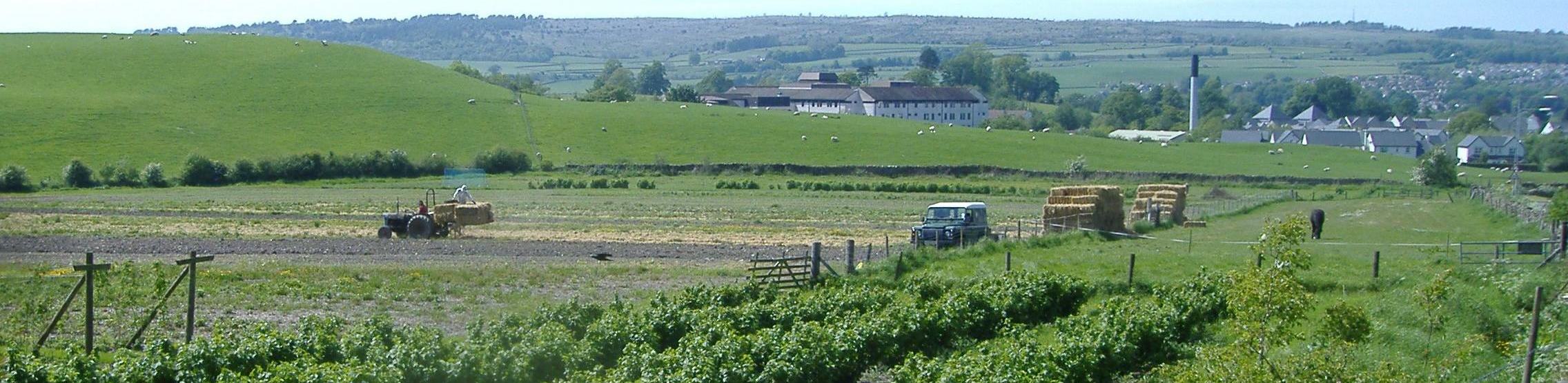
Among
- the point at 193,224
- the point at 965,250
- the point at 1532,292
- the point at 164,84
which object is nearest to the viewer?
the point at 1532,292

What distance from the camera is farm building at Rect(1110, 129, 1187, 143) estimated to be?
4749 inches

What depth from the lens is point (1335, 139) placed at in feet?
435

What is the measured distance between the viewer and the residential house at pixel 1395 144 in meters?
129

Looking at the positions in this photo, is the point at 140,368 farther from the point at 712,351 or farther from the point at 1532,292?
the point at 1532,292

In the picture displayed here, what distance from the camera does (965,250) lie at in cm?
3253

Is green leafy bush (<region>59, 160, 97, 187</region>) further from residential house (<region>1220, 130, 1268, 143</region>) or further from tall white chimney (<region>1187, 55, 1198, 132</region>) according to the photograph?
tall white chimney (<region>1187, 55, 1198, 132</region>)

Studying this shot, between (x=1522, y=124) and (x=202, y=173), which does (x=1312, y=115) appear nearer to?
(x=1522, y=124)

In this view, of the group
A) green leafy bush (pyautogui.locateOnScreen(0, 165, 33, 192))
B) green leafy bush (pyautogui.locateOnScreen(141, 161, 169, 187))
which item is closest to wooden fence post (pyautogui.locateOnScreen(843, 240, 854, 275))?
green leafy bush (pyautogui.locateOnScreen(0, 165, 33, 192))

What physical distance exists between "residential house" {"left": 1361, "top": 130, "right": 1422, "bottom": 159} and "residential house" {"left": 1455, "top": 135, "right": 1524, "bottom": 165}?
218 inches

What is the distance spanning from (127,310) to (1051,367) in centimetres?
1468

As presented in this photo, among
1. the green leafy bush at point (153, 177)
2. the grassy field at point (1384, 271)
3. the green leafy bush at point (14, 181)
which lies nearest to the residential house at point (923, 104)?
the green leafy bush at point (153, 177)

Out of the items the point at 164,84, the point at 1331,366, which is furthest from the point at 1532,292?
the point at 164,84

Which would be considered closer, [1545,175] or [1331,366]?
[1331,366]

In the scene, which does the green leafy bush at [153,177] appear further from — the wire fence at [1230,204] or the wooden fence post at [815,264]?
the wooden fence post at [815,264]
